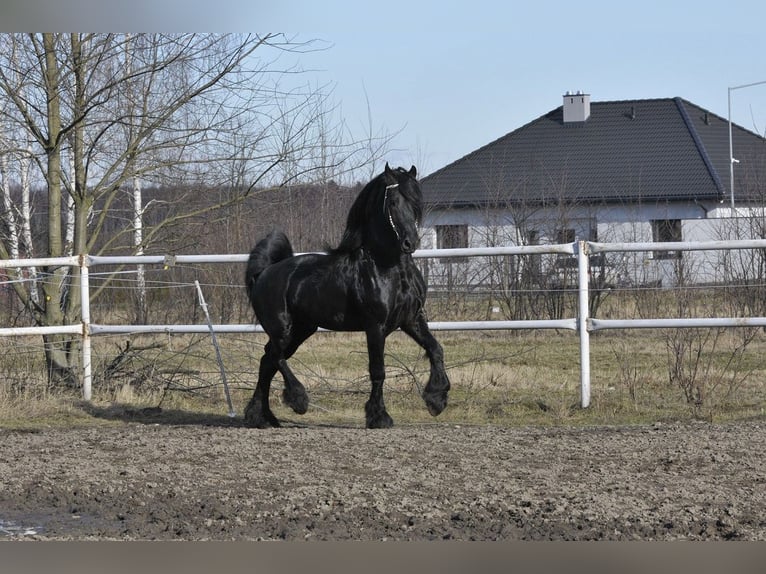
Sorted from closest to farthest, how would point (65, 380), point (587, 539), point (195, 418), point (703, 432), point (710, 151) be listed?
1. point (587, 539)
2. point (703, 432)
3. point (195, 418)
4. point (65, 380)
5. point (710, 151)

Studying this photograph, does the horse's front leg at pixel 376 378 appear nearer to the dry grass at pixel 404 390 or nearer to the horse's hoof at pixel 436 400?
the horse's hoof at pixel 436 400

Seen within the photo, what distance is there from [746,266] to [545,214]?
211 inches

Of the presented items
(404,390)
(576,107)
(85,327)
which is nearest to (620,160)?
(576,107)

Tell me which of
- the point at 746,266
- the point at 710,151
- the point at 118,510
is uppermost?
the point at 710,151

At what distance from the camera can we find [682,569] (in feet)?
12.4

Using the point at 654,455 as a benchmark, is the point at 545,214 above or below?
above

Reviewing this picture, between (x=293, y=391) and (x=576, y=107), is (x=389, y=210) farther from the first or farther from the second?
(x=576, y=107)

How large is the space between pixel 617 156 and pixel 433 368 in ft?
88.1

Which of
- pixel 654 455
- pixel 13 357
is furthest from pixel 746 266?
pixel 13 357

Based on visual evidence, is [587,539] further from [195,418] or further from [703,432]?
[195,418]

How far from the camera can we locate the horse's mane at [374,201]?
7.84 meters

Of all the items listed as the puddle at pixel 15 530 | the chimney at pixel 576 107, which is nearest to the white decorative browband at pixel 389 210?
the puddle at pixel 15 530

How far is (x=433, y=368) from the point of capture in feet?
26.8

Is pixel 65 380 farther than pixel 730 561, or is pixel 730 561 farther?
pixel 65 380
